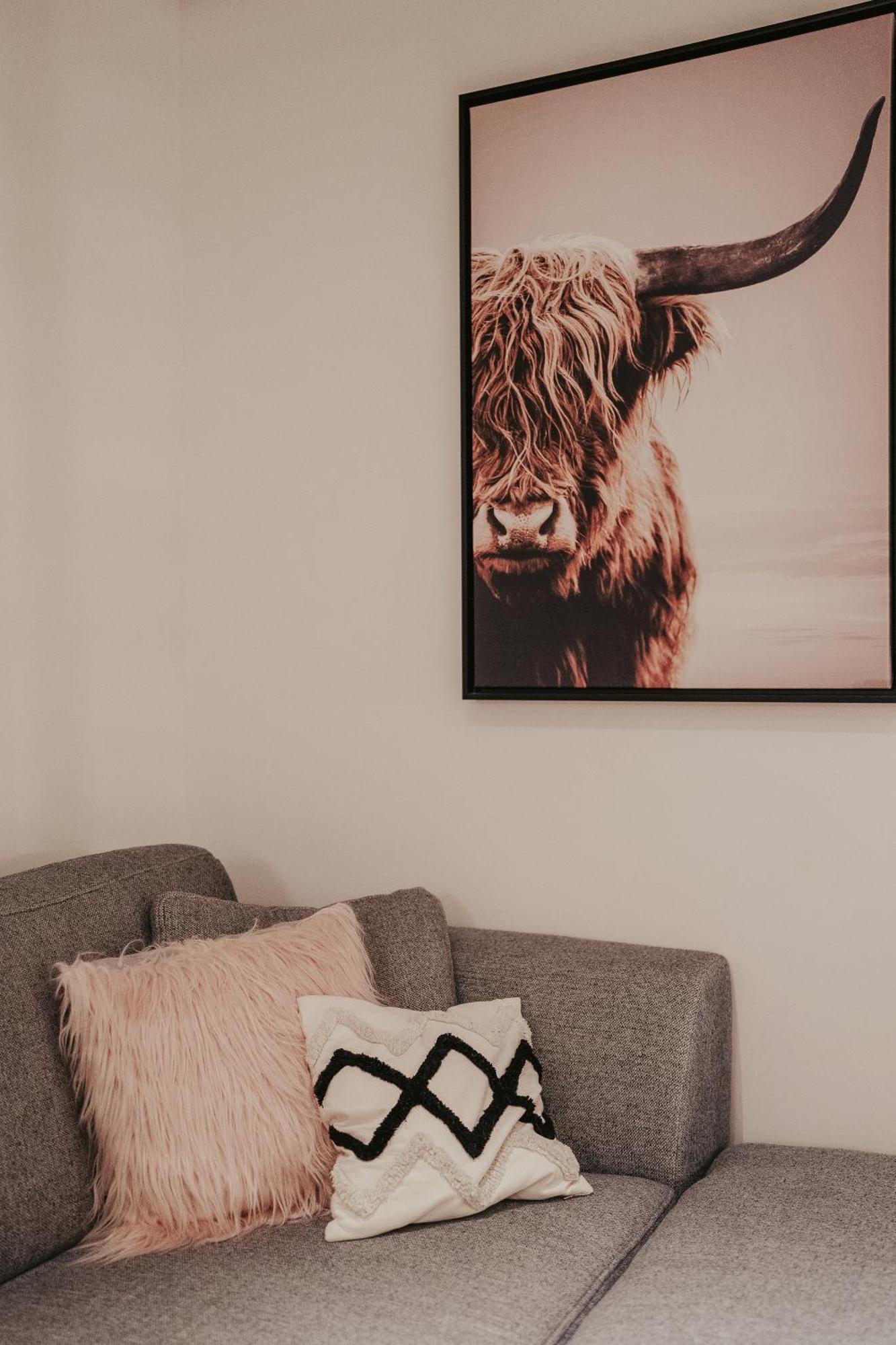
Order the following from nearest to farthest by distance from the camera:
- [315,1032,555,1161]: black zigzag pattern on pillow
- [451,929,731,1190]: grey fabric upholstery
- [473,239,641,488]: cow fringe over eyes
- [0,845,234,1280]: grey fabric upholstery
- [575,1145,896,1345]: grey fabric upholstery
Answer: [575,1145,896,1345]: grey fabric upholstery < [0,845,234,1280]: grey fabric upholstery < [315,1032,555,1161]: black zigzag pattern on pillow < [451,929,731,1190]: grey fabric upholstery < [473,239,641,488]: cow fringe over eyes

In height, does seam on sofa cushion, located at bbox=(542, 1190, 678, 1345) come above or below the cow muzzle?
below

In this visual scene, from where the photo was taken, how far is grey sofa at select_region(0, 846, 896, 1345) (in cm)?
139

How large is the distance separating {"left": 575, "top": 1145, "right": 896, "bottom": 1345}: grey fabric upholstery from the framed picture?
0.71m

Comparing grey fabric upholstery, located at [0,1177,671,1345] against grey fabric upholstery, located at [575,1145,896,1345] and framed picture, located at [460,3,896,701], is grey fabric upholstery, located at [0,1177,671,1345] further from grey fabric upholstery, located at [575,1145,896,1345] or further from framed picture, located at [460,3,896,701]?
framed picture, located at [460,3,896,701]

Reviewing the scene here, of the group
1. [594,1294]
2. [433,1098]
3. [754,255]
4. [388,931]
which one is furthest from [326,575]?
[594,1294]

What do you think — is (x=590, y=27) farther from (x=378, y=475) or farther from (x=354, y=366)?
(x=378, y=475)

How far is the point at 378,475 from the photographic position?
2309mm

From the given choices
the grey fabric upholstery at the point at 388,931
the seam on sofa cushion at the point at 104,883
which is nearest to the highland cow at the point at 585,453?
the grey fabric upholstery at the point at 388,931

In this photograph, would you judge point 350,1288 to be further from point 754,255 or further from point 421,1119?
point 754,255

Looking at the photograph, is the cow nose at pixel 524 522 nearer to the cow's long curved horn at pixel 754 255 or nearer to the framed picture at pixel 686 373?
the framed picture at pixel 686 373

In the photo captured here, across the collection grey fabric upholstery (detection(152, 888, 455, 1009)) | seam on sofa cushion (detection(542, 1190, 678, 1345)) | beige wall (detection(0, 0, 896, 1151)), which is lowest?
seam on sofa cushion (detection(542, 1190, 678, 1345))

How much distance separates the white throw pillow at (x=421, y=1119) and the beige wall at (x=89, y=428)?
29.8 inches

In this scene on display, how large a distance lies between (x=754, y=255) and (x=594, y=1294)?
1.52 metres

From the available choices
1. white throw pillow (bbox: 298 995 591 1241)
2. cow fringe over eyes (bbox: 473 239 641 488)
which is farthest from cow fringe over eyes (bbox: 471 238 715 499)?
white throw pillow (bbox: 298 995 591 1241)
